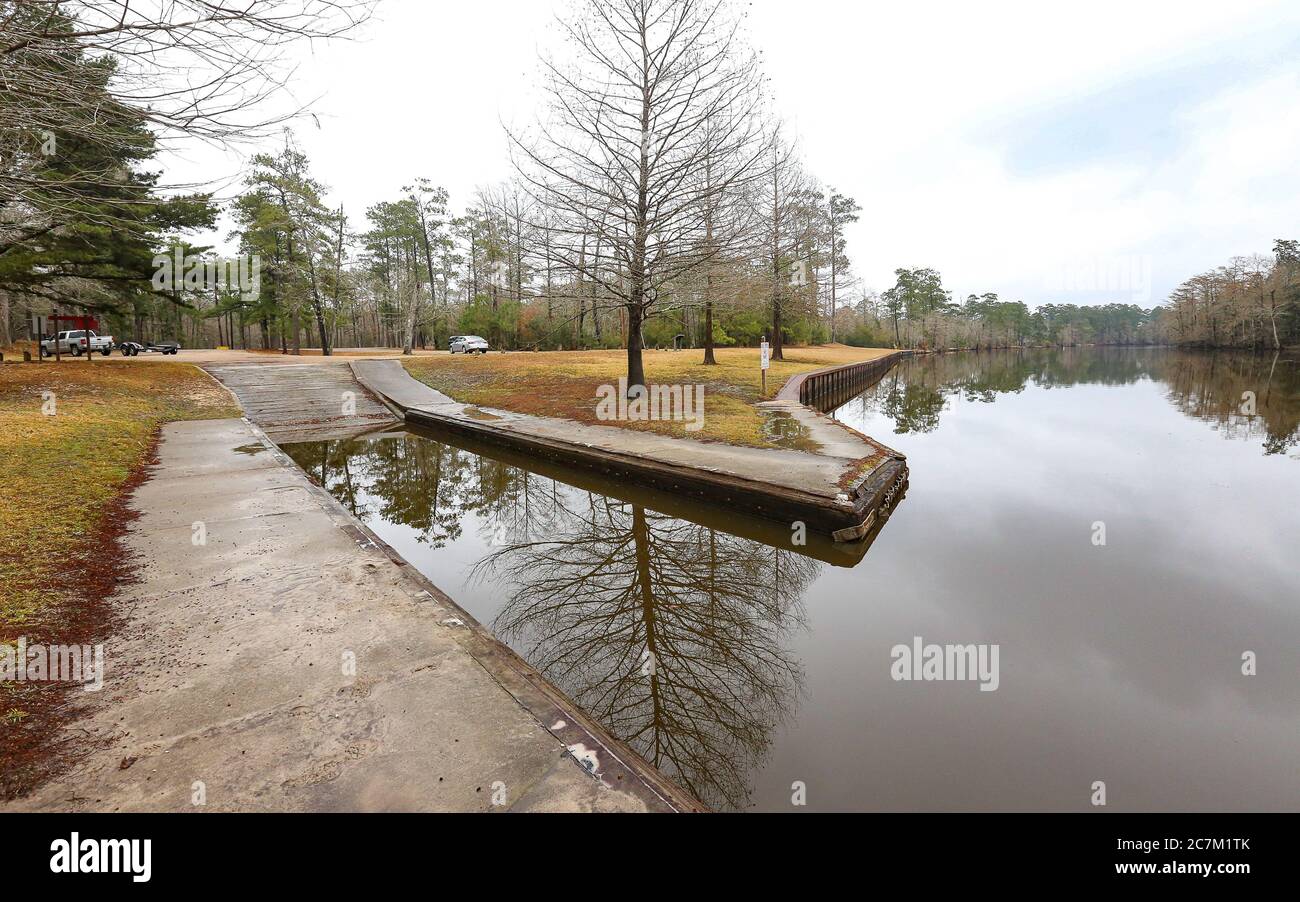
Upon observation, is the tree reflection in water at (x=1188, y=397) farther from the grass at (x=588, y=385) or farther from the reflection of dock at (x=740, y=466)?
the reflection of dock at (x=740, y=466)

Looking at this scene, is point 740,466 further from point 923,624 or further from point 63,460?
point 63,460

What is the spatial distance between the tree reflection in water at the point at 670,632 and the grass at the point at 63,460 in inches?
134

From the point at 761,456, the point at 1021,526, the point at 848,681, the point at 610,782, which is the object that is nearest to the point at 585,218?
the point at 761,456

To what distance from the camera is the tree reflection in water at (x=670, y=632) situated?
3.46 metres

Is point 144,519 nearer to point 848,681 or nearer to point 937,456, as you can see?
point 848,681

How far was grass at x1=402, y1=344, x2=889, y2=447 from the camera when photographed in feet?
40.8

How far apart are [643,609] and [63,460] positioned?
8.64 m

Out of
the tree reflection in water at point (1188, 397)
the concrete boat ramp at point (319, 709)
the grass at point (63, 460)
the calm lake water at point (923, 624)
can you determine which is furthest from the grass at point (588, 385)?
the concrete boat ramp at point (319, 709)

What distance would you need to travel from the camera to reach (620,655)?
4445 mm

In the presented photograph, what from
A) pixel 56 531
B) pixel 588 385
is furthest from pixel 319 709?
pixel 588 385

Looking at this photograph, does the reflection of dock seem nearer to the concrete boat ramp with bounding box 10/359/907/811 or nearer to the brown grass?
the concrete boat ramp with bounding box 10/359/907/811

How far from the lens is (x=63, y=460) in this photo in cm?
764

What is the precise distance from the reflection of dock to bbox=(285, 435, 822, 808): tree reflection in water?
0.75m
